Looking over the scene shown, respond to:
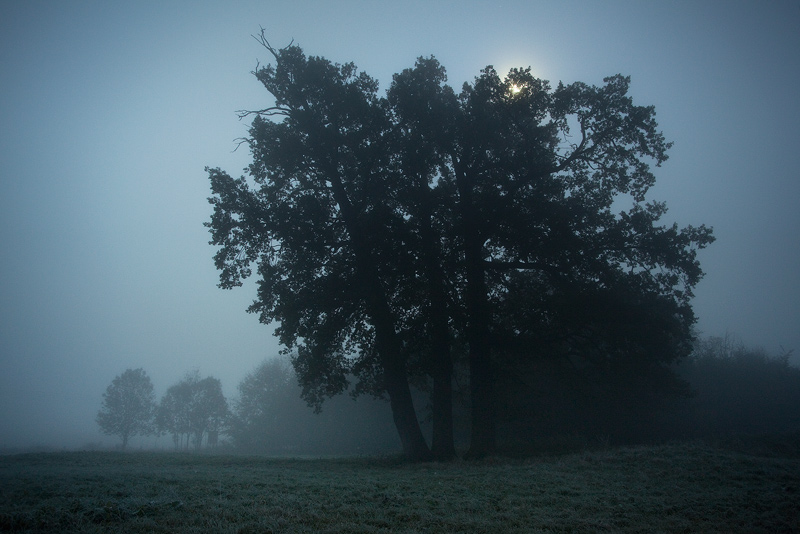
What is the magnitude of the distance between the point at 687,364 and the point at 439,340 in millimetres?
21505

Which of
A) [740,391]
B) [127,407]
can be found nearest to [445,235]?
[740,391]

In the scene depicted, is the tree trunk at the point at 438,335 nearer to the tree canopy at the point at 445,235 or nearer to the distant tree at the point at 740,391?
the tree canopy at the point at 445,235

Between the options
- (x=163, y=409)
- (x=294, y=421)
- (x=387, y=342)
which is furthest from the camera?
(x=163, y=409)

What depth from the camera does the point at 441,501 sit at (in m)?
7.82

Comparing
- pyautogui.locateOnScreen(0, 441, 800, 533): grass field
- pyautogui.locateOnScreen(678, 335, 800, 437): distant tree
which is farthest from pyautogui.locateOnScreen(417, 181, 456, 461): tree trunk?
pyautogui.locateOnScreen(678, 335, 800, 437): distant tree

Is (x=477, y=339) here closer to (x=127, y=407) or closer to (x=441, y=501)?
(x=441, y=501)

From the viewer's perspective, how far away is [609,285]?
18.2 m

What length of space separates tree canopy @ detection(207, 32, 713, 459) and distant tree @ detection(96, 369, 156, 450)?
58.2 m

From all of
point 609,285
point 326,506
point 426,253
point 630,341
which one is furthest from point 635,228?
point 326,506

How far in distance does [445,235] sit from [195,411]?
215ft

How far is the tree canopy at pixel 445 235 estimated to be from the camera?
58.7 ft

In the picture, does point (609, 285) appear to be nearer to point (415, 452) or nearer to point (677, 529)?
point (415, 452)

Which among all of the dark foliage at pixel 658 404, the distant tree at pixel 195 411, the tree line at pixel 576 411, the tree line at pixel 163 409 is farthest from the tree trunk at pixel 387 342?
the distant tree at pixel 195 411

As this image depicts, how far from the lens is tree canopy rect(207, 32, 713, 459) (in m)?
17.9
